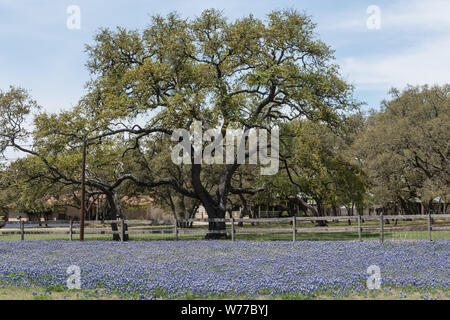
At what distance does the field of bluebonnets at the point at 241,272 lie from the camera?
9.80 meters

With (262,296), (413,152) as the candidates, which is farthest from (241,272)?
(413,152)

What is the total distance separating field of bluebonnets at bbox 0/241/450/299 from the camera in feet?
32.2

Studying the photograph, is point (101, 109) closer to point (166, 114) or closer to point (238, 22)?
point (166, 114)

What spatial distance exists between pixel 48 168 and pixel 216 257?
18439mm

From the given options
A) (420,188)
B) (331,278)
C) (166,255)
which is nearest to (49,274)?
(166,255)

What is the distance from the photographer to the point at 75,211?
85750 millimetres

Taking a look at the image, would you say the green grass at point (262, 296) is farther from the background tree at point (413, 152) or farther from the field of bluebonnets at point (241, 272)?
the background tree at point (413, 152)

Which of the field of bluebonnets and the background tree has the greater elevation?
the background tree

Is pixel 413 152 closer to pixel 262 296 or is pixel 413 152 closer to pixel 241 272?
pixel 241 272

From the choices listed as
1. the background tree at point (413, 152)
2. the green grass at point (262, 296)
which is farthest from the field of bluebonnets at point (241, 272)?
the background tree at point (413, 152)

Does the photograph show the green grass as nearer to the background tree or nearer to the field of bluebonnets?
the field of bluebonnets

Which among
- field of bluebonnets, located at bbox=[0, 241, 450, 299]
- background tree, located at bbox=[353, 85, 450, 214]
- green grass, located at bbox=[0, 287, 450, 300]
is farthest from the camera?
background tree, located at bbox=[353, 85, 450, 214]

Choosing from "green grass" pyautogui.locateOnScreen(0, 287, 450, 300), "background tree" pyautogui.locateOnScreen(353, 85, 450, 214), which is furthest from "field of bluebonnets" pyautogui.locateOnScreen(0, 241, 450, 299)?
"background tree" pyautogui.locateOnScreen(353, 85, 450, 214)

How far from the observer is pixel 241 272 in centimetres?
1228
